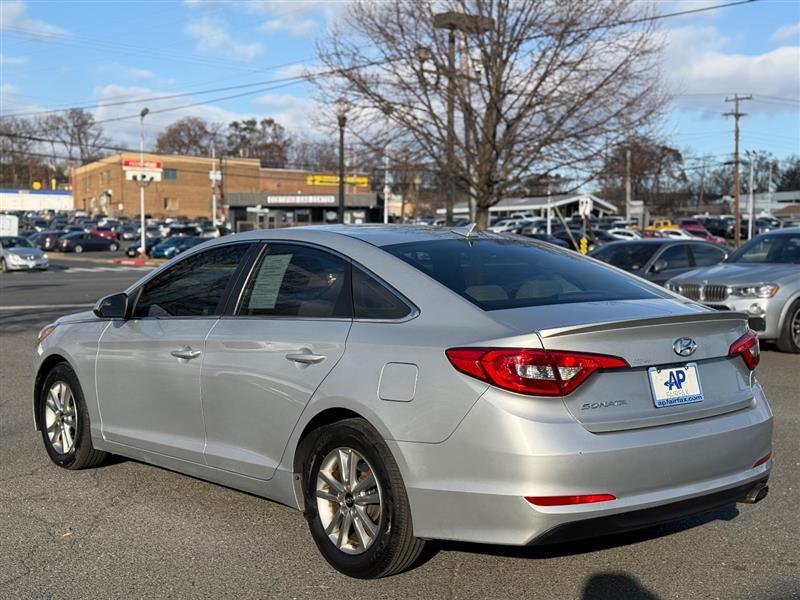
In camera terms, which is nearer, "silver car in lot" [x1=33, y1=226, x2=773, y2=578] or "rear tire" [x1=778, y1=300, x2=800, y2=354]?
"silver car in lot" [x1=33, y1=226, x2=773, y2=578]

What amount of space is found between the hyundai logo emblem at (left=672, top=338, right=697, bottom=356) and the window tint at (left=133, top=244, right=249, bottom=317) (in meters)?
2.48

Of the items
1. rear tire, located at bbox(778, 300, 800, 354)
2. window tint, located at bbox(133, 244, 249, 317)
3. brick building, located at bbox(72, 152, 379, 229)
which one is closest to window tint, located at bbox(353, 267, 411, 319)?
window tint, located at bbox(133, 244, 249, 317)

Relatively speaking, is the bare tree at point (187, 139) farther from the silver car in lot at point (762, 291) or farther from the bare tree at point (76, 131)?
the silver car in lot at point (762, 291)

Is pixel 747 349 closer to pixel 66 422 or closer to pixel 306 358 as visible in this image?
pixel 306 358

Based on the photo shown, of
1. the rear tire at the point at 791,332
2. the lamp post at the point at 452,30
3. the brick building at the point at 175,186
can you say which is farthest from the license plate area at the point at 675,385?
the brick building at the point at 175,186

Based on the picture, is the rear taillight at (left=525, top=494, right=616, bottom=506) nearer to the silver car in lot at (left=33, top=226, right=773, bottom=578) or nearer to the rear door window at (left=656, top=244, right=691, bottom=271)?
the silver car in lot at (left=33, top=226, right=773, bottom=578)

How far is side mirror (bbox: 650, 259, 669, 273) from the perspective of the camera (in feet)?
48.2

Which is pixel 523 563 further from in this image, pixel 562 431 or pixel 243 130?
pixel 243 130

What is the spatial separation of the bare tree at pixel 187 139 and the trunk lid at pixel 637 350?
437ft

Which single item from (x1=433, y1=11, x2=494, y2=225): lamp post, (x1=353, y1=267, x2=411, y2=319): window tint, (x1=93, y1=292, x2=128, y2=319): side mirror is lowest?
(x1=93, y1=292, x2=128, y2=319): side mirror

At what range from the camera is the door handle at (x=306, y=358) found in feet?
14.4

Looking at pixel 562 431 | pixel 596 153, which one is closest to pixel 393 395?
pixel 562 431

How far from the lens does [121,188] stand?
112 meters

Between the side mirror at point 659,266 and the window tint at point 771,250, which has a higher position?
the window tint at point 771,250
